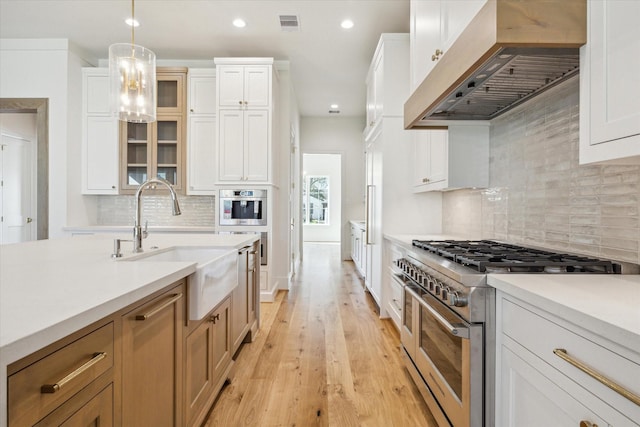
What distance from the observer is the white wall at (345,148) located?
7285 millimetres

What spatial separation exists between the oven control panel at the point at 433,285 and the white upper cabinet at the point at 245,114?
97.0 inches

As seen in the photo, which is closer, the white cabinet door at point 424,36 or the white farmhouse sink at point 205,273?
the white farmhouse sink at point 205,273

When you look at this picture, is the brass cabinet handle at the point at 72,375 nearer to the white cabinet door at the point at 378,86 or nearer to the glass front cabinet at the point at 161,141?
the white cabinet door at the point at 378,86

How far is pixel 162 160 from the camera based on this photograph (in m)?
4.54

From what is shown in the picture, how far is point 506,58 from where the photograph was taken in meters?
1.37

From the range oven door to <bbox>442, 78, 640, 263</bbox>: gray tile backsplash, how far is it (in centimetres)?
68

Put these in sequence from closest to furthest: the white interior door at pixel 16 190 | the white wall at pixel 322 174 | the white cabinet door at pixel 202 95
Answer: the white cabinet door at pixel 202 95
the white interior door at pixel 16 190
the white wall at pixel 322 174

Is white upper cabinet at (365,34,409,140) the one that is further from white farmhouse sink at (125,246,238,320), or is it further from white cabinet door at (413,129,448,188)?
white farmhouse sink at (125,246,238,320)

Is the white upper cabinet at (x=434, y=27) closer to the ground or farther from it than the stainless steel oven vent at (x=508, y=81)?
farther from it

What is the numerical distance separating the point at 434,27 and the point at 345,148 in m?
5.41

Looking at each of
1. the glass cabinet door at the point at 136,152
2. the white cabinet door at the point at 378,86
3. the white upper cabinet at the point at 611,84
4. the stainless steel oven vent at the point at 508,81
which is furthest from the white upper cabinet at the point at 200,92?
the white upper cabinet at the point at 611,84

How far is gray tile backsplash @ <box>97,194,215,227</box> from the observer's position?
15.6 ft

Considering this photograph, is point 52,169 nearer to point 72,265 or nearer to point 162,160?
point 162,160

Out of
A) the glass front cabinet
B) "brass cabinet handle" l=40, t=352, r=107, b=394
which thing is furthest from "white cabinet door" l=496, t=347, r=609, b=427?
the glass front cabinet
